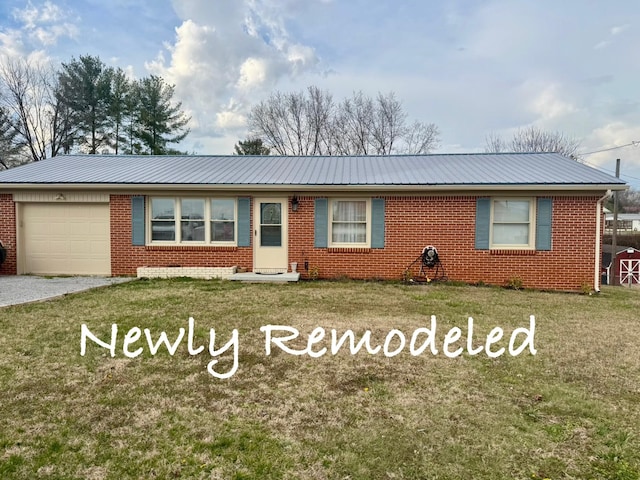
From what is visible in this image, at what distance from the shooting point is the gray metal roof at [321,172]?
930 centimetres

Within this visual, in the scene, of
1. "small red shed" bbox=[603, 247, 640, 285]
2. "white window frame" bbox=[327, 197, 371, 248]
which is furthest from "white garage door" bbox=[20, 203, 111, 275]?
"small red shed" bbox=[603, 247, 640, 285]

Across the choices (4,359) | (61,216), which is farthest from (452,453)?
(61,216)

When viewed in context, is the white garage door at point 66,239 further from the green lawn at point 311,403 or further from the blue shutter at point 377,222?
the blue shutter at point 377,222

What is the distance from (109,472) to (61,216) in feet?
32.3

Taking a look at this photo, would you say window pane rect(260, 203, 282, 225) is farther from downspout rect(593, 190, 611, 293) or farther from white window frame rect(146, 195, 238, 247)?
downspout rect(593, 190, 611, 293)

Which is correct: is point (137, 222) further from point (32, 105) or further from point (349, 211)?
point (32, 105)

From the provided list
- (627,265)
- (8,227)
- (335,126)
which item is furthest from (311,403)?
(335,126)

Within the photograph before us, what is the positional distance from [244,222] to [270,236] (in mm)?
754

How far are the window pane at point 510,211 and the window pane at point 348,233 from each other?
10.7 feet

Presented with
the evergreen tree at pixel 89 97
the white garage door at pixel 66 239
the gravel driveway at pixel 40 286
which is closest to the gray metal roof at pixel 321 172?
the white garage door at pixel 66 239

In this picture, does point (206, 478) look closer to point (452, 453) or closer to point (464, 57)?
point (452, 453)

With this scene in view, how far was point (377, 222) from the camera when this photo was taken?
31.5ft

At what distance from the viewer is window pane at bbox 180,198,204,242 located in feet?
32.7

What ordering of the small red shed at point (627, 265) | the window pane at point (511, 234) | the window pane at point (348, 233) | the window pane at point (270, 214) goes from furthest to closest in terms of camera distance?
the small red shed at point (627, 265) → the window pane at point (270, 214) → the window pane at point (348, 233) → the window pane at point (511, 234)
